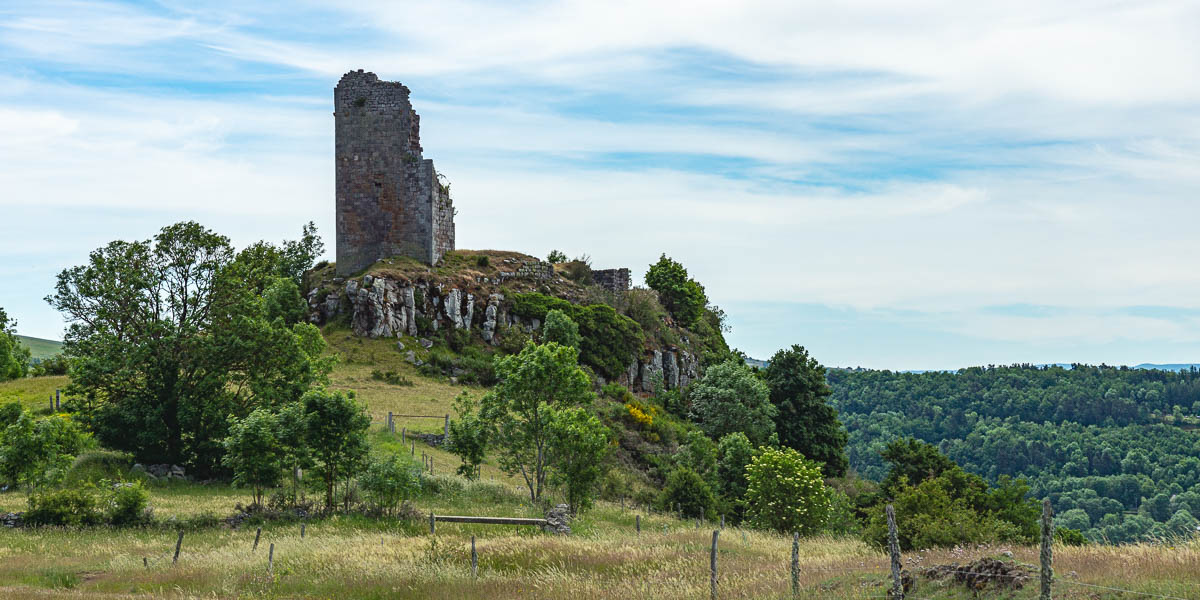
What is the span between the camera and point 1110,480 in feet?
422

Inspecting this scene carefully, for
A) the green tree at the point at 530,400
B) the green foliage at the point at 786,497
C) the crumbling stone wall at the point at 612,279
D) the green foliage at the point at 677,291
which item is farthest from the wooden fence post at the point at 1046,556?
the green foliage at the point at 677,291

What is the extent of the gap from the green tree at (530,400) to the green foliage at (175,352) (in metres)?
8.93

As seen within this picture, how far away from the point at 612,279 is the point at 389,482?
55.4 meters

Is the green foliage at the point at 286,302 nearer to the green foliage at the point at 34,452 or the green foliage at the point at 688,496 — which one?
the green foliage at the point at 34,452

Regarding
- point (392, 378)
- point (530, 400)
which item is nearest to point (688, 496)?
point (530, 400)

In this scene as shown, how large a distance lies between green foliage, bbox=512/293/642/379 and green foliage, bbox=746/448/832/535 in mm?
30826

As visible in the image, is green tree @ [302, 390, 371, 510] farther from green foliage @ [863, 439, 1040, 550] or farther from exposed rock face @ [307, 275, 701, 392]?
exposed rock face @ [307, 275, 701, 392]

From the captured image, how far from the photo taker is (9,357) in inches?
2662

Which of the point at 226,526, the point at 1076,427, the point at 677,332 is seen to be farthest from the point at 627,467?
the point at 1076,427

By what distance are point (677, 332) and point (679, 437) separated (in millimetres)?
24900

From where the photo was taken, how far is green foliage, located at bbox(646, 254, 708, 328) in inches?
3568

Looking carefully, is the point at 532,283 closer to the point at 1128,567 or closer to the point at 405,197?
the point at 405,197

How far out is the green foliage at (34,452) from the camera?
33.7 meters

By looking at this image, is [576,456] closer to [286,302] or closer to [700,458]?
[700,458]
